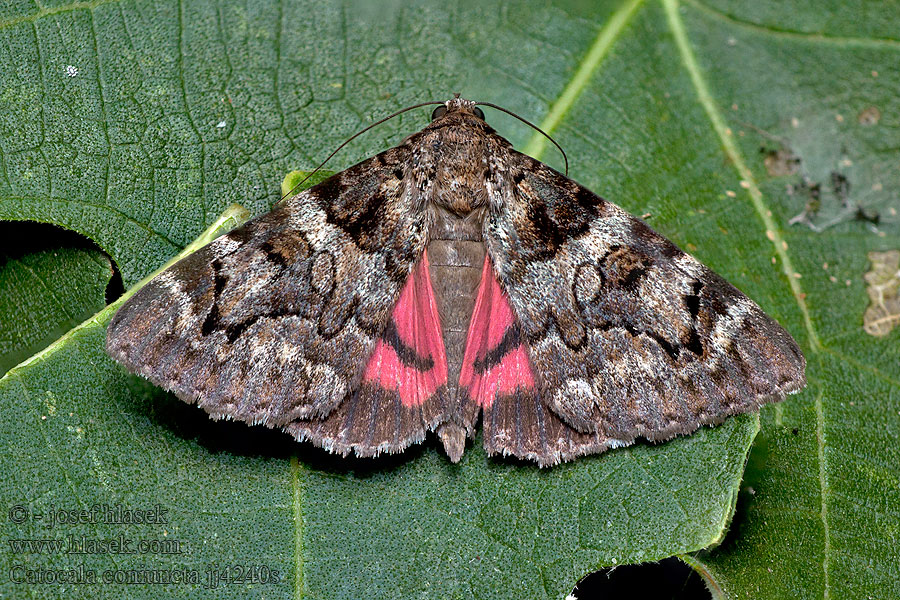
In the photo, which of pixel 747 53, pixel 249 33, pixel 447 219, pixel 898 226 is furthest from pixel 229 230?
pixel 898 226

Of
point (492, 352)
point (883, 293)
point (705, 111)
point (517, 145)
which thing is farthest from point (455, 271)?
point (883, 293)

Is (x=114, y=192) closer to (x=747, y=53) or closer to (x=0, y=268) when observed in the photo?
(x=0, y=268)

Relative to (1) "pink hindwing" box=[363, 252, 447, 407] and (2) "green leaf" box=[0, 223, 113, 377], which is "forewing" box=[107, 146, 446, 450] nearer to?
(1) "pink hindwing" box=[363, 252, 447, 407]

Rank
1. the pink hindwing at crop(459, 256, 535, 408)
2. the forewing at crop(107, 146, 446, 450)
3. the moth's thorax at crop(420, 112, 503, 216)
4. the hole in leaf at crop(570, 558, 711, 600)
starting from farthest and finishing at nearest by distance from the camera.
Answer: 1. the hole in leaf at crop(570, 558, 711, 600)
2. the moth's thorax at crop(420, 112, 503, 216)
3. the pink hindwing at crop(459, 256, 535, 408)
4. the forewing at crop(107, 146, 446, 450)

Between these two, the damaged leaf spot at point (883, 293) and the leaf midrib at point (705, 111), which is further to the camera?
the damaged leaf spot at point (883, 293)

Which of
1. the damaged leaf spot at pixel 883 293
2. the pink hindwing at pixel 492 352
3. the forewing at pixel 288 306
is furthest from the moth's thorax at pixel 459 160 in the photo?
the damaged leaf spot at pixel 883 293

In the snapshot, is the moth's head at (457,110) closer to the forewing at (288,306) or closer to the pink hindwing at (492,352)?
the forewing at (288,306)

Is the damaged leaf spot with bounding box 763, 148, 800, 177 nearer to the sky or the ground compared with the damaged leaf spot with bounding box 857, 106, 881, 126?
nearer to the ground

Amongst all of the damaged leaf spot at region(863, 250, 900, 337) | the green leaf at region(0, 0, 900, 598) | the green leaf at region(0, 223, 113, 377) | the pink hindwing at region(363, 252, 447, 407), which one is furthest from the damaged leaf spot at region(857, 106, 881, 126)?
the green leaf at region(0, 223, 113, 377)
